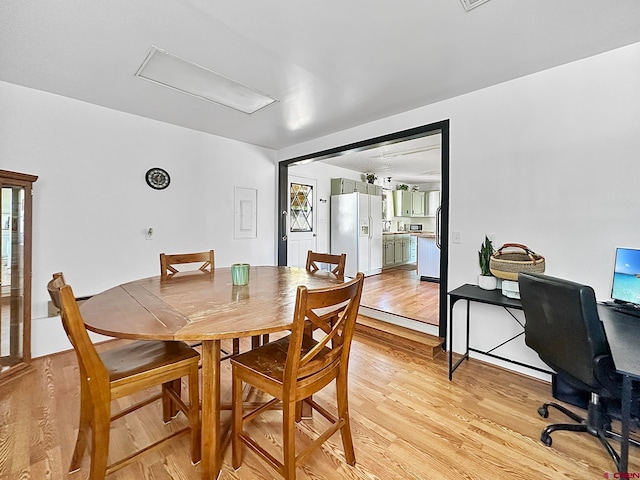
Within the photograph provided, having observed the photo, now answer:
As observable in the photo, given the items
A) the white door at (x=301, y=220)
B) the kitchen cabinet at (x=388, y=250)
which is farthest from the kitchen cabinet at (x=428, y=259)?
the white door at (x=301, y=220)

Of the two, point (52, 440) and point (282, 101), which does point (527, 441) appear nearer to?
point (52, 440)

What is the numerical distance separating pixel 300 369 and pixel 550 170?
7.89ft

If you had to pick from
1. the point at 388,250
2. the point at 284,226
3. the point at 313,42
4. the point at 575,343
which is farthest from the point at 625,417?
the point at 388,250

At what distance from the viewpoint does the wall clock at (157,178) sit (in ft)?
10.9

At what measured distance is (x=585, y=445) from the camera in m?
1.59

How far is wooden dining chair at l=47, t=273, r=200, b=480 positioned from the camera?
114 centimetres

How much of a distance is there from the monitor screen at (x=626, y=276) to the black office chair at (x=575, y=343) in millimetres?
617

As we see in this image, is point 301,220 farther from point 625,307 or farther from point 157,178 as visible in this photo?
point 625,307

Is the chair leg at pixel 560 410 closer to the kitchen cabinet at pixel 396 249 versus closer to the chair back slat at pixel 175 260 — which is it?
the chair back slat at pixel 175 260

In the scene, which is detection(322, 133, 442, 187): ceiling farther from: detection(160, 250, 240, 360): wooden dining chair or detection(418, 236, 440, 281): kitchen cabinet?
detection(160, 250, 240, 360): wooden dining chair

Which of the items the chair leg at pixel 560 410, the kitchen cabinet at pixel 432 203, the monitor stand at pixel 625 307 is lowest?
the chair leg at pixel 560 410

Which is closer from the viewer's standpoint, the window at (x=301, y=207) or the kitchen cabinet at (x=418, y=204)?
the window at (x=301, y=207)

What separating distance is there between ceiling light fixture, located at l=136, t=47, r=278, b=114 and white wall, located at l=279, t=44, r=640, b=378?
1843 mm

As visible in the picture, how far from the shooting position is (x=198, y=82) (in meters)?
2.47
